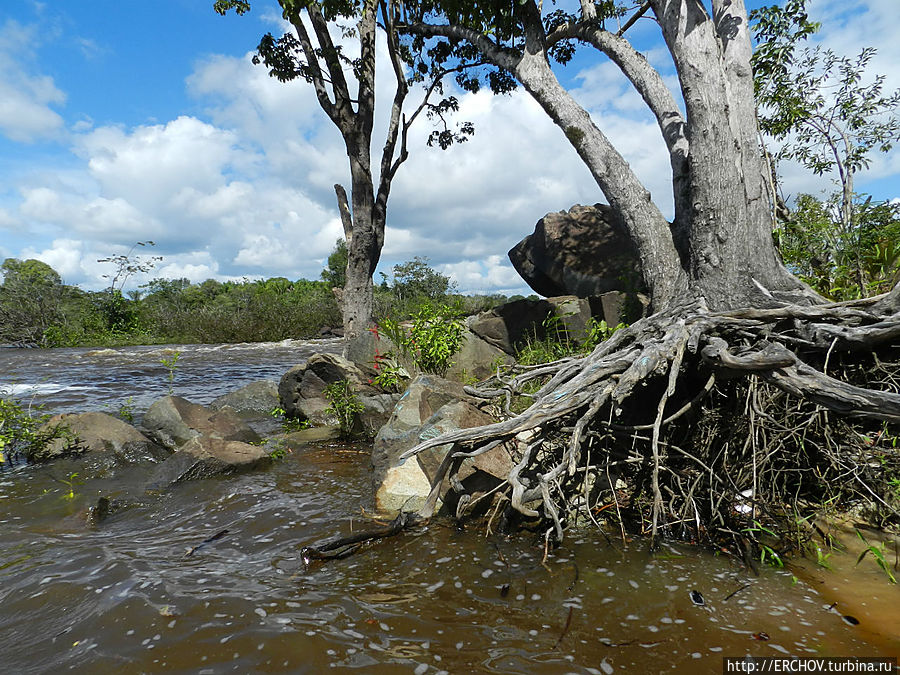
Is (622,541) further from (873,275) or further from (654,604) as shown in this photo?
(873,275)

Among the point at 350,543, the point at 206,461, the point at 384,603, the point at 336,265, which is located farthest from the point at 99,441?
the point at 336,265

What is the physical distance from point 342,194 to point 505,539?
32.0ft

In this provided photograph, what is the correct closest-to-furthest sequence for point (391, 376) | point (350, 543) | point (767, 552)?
1. point (767, 552)
2. point (350, 543)
3. point (391, 376)

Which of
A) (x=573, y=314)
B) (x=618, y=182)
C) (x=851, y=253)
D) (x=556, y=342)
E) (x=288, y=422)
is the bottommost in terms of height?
(x=288, y=422)

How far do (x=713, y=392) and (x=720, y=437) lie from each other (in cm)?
35

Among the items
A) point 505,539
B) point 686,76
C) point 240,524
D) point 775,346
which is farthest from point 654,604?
point 686,76

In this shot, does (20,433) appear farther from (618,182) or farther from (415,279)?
(415,279)

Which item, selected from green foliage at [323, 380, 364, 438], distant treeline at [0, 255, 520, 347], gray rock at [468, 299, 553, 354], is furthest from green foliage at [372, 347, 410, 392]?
distant treeline at [0, 255, 520, 347]

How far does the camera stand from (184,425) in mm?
6633

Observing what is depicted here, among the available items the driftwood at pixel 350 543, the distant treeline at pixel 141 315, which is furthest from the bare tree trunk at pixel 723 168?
the distant treeline at pixel 141 315

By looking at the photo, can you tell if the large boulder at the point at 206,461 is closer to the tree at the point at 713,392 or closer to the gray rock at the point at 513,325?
the tree at the point at 713,392

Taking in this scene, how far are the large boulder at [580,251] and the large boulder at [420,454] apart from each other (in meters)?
6.76

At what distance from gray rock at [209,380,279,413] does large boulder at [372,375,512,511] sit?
14.9 feet

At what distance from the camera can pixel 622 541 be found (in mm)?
3375
